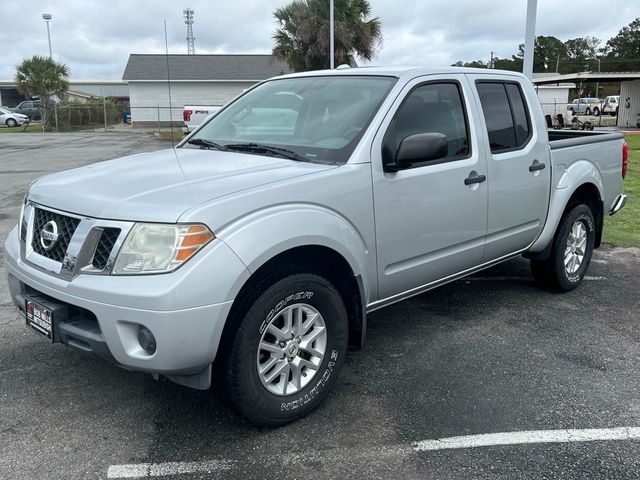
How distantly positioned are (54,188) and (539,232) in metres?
3.64

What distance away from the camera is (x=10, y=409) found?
3.50 meters

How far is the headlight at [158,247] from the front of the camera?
2.78 meters

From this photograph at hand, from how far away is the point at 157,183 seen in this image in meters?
3.20

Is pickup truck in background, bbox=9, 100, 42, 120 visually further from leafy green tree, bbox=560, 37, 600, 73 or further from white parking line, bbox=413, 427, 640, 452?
leafy green tree, bbox=560, 37, 600, 73

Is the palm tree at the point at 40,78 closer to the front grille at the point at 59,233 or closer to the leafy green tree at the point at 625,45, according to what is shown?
the front grille at the point at 59,233

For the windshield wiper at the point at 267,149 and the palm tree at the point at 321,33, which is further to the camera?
the palm tree at the point at 321,33

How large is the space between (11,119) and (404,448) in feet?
144

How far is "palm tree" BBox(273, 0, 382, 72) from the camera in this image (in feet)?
93.6

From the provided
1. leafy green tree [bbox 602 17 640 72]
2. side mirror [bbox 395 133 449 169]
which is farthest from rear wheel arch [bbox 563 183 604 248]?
leafy green tree [bbox 602 17 640 72]

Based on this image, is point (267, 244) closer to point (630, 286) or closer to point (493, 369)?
point (493, 369)

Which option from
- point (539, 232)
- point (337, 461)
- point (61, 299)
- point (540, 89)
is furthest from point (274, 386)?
point (540, 89)

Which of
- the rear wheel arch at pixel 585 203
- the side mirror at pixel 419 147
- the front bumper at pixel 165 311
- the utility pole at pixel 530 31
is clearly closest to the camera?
the front bumper at pixel 165 311

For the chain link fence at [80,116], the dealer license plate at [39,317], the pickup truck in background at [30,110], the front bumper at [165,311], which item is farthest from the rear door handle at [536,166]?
the pickup truck in background at [30,110]

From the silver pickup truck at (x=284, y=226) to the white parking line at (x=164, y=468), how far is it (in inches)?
11.6
